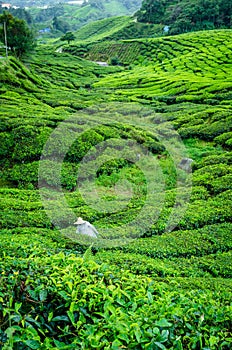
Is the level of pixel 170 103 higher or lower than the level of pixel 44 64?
lower

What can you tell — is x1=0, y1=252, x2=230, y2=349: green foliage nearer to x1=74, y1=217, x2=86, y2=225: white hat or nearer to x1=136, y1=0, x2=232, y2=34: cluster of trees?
x1=74, y1=217, x2=86, y2=225: white hat

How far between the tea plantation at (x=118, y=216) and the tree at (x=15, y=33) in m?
7.87

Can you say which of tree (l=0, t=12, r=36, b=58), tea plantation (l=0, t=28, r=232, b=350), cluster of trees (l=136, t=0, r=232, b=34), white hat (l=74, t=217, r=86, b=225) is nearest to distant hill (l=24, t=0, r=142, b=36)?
cluster of trees (l=136, t=0, r=232, b=34)

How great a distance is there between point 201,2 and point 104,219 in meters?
75.1

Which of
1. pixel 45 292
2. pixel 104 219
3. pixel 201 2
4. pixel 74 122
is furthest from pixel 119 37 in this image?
pixel 45 292

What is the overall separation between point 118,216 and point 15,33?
3554 cm

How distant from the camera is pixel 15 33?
135 feet

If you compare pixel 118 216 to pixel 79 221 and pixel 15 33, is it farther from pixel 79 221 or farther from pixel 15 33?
pixel 15 33

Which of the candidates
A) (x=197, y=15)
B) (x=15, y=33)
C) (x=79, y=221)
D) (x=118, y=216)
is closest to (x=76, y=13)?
(x=197, y=15)

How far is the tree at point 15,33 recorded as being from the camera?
40.0m

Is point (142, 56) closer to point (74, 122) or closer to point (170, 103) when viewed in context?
point (170, 103)

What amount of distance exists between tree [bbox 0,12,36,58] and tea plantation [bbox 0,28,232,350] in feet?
25.8

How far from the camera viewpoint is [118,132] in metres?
21.5

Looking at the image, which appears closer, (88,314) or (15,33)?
(88,314)
